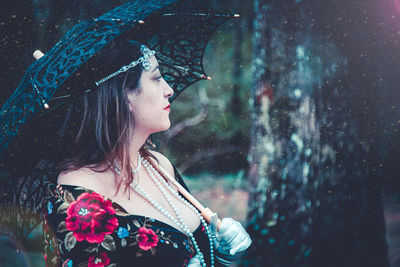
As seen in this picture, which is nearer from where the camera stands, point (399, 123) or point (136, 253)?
point (136, 253)

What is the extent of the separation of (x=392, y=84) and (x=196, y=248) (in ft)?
6.66

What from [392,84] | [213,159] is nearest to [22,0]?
[213,159]

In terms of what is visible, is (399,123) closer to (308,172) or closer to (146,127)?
(308,172)

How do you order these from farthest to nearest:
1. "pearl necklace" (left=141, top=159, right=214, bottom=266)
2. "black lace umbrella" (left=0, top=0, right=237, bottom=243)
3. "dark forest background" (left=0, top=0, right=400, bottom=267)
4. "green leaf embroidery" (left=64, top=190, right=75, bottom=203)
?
"dark forest background" (left=0, top=0, right=400, bottom=267), "pearl necklace" (left=141, top=159, right=214, bottom=266), "green leaf embroidery" (left=64, top=190, right=75, bottom=203), "black lace umbrella" (left=0, top=0, right=237, bottom=243)

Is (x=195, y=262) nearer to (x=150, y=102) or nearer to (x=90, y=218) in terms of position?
(x=90, y=218)

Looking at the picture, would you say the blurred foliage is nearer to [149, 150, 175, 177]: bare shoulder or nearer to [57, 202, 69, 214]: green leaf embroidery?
[149, 150, 175, 177]: bare shoulder

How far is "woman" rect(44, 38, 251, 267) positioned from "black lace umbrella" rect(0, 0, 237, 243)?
0.24 feet

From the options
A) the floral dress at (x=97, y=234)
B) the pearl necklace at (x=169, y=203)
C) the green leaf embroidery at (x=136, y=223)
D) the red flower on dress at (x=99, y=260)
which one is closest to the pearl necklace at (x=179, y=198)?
the pearl necklace at (x=169, y=203)

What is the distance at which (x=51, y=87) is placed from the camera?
1.18m

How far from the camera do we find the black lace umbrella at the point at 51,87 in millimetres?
1215

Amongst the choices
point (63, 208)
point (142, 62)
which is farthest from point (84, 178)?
point (142, 62)

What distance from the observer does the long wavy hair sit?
1439mm

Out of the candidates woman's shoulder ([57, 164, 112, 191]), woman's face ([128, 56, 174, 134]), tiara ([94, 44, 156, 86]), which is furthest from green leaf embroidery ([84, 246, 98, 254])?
tiara ([94, 44, 156, 86])

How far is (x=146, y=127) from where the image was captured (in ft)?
4.93
